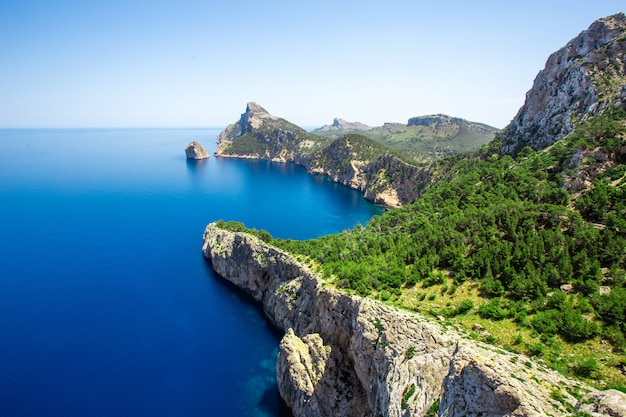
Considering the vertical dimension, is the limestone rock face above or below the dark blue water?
above

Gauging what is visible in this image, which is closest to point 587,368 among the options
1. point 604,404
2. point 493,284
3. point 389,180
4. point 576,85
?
point 604,404

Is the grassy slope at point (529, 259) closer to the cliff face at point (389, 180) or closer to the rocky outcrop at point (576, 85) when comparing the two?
the rocky outcrop at point (576, 85)

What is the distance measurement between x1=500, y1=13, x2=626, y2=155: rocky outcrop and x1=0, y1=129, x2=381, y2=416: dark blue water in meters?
63.0

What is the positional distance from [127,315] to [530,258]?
66.9 metres

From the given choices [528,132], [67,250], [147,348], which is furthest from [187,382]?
[528,132]

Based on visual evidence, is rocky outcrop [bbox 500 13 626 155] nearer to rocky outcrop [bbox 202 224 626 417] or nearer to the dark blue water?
the dark blue water

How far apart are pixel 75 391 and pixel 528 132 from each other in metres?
107

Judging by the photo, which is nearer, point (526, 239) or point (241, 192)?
point (526, 239)

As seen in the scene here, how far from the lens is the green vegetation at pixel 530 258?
2786 centimetres

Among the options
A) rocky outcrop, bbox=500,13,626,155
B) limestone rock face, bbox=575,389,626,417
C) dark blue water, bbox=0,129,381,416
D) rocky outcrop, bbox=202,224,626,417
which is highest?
rocky outcrop, bbox=500,13,626,155

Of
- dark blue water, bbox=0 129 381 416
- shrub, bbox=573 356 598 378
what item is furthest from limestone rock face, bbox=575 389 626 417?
dark blue water, bbox=0 129 381 416

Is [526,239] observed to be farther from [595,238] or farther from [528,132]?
[528,132]

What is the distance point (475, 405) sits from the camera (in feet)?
69.7

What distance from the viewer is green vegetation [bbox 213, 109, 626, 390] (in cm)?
2786
